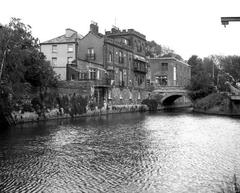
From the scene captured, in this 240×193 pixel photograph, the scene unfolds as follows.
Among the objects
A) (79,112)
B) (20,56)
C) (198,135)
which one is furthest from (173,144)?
(79,112)

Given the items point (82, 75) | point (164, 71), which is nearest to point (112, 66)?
point (82, 75)

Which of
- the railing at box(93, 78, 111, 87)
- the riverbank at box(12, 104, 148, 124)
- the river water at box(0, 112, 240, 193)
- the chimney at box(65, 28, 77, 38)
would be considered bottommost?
the river water at box(0, 112, 240, 193)

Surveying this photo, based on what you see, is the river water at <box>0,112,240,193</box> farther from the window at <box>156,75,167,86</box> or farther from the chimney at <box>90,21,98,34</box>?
the window at <box>156,75,167,86</box>

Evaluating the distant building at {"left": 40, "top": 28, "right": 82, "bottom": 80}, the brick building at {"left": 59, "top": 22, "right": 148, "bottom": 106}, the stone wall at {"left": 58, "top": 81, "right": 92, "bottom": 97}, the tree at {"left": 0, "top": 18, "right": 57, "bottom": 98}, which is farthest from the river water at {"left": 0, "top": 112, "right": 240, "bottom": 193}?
the distant building at {"left": 40, "top": 28, "right": 82, "bottom": 80}

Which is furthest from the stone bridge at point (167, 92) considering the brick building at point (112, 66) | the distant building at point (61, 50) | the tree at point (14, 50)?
the tree at point (14, 50)

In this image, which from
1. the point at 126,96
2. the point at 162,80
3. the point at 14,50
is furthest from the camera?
the point at 162,80

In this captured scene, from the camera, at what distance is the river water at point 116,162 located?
13.4 m

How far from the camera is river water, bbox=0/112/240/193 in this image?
13445mm

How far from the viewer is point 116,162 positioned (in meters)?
17.5

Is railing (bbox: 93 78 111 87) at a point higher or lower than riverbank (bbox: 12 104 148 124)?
higher

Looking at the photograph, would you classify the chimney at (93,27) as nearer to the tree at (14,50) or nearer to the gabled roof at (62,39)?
the gabled roof at (62,39)

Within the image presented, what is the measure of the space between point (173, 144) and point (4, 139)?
12.0m

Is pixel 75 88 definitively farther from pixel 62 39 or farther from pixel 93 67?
pixel 62 39

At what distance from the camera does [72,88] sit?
46625mm
